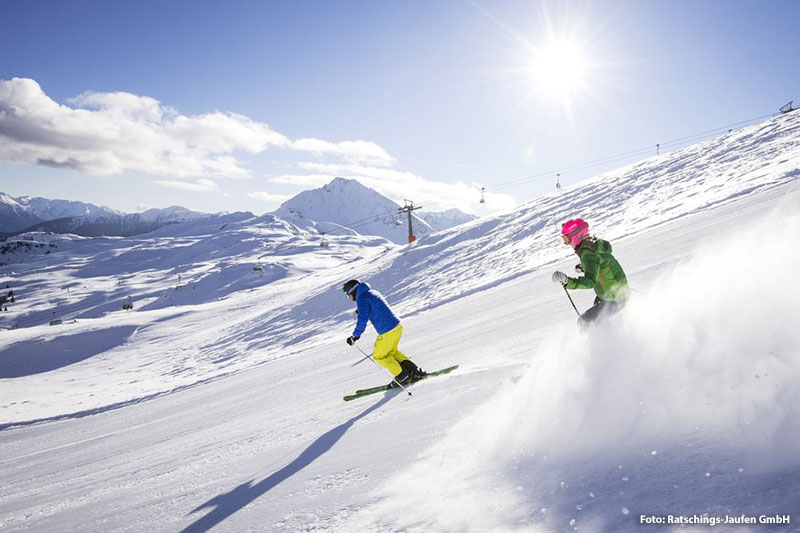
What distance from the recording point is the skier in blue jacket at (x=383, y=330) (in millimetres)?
6812

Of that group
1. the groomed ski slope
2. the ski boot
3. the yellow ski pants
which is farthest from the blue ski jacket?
the groomed ski slope

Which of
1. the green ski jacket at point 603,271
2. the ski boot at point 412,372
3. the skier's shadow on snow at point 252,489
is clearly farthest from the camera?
the ski boot at point 412,372

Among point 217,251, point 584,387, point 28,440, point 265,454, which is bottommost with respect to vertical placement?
point 28,440

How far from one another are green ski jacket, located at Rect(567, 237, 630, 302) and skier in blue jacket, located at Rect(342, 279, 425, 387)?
3176mm

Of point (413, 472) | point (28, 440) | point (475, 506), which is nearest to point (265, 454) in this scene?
point (413, 472)

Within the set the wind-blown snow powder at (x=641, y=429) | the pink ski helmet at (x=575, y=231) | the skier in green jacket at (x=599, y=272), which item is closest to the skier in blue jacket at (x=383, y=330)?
the wind-blown snow powder at (x=641, y=429)

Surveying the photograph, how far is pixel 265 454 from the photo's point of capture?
5.20 m

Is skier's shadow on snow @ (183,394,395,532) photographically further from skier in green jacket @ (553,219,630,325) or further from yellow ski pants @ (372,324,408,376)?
skier in green jacket @ (553,219,630,325)

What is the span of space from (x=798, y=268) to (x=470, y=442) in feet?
12.1

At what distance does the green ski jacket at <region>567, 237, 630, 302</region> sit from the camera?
499 centimetres

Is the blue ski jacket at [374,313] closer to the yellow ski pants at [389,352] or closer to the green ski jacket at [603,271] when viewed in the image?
the yellow ski pants at [389,352]

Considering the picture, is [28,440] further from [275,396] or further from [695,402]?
[695,402]

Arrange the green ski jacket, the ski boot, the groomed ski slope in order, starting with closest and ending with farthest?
1. the groomed ski slope
2. the green ski jacket
3. the ski boot

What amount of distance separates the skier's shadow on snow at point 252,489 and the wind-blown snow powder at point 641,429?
1573 mm
